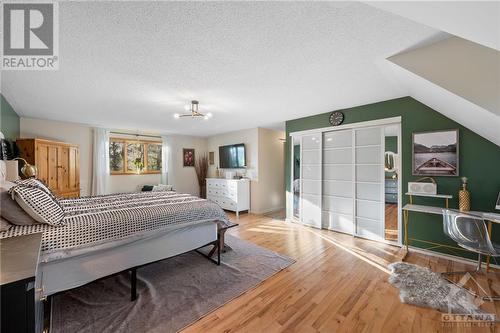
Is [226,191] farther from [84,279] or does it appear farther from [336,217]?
[84,279]

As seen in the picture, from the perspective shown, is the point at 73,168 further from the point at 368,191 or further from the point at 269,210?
the point at 368,191

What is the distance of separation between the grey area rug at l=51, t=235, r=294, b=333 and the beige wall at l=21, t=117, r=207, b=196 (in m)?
3.81

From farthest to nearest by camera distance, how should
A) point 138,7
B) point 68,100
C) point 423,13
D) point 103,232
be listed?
point 68,100
point 103,232
point 138,7
point 423,13

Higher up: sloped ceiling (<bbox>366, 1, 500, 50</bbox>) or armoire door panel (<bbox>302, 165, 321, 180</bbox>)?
sloped ceiling (<bbox>366, 1, 500, 50</bbox>)

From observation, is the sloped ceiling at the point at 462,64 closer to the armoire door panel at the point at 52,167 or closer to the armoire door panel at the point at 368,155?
the armoire door panel at the point at 368,155

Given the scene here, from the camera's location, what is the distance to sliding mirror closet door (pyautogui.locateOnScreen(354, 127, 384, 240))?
3311 millimetres

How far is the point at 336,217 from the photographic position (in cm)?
387

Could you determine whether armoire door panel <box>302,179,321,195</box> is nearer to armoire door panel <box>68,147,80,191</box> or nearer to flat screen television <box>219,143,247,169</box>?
flat screen television <box>219,143,247,169</box>

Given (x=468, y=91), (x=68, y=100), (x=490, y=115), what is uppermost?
(x=68, y=100)

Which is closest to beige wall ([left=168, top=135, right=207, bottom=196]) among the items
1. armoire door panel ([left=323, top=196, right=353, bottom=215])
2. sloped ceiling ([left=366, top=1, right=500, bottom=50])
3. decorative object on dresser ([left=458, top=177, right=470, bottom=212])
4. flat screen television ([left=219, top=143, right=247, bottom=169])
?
flat screen television ([left=219, top=143, right=247, bottom=169])

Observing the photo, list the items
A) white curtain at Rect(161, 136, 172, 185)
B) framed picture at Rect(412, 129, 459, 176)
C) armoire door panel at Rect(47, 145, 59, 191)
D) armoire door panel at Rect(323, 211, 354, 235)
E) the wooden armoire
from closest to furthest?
1. framed picture at Rect(412, 129, 459, 176)
2. the wooden armoire
3. armoire door panel at Rect(323, 211, 354, 235)
4. armoire door panel at Rect(47, 145, 59, 191)
5. white curtain at Rect(161, 136, 172, 185)

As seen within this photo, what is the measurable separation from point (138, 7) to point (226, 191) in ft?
14.8

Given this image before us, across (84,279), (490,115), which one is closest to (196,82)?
(84,279)

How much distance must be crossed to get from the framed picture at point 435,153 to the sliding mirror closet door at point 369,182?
469 millimetres
